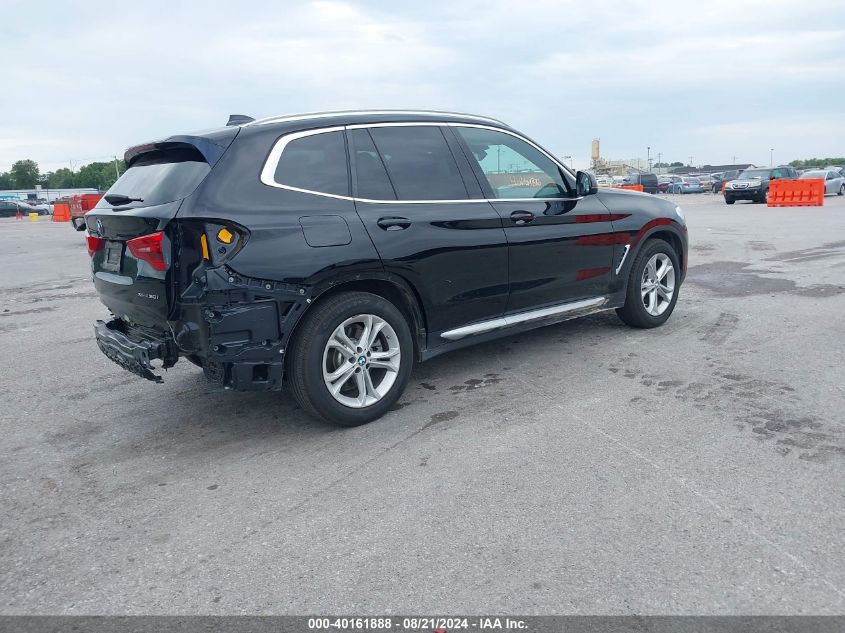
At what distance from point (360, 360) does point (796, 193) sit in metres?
26.7

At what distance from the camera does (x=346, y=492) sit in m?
3.45

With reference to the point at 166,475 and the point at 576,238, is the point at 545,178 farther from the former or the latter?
the point at 166,475

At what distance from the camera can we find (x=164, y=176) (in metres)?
4.09

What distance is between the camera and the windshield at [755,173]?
96.6ft

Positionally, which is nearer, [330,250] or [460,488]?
[460,488]

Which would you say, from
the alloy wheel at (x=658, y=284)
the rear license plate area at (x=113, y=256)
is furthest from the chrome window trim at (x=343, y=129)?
the alloy wheel at (x=658, y=284)

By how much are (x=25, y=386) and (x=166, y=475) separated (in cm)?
242

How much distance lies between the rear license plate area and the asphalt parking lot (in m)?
1.02

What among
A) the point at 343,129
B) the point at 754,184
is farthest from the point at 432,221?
the point at 754,184

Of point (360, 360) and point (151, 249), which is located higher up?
point (151, 249)

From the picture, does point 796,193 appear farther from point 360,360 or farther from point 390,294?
point 360,360

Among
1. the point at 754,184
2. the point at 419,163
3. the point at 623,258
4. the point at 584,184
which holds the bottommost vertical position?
the point at 623,258

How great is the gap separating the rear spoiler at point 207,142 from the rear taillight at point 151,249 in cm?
51

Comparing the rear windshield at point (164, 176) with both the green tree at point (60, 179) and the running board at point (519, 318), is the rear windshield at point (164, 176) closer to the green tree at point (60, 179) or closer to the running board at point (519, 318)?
the running board at point (519, 318)
